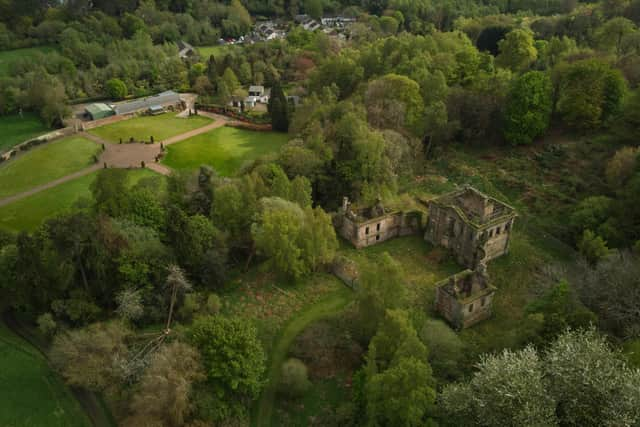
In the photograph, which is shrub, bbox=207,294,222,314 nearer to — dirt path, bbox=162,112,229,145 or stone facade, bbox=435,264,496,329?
stone facade, bbox=435,264,496,329

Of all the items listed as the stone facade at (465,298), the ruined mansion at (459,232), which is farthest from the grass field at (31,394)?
the ruined mansion at (459,232)

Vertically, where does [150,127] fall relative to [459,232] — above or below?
below

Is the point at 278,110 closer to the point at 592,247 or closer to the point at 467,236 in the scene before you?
the point at 467,236

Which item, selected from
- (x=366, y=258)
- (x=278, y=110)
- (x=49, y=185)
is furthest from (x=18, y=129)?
(x=366, y=258)

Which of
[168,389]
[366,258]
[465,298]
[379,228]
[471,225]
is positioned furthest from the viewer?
[379,228]

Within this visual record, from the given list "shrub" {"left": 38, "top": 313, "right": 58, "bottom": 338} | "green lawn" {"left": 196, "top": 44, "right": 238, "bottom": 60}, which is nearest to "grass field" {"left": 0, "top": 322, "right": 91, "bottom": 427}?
"shrub" {"left": 38, "top": 313, "right": 58, "bottom": 338}

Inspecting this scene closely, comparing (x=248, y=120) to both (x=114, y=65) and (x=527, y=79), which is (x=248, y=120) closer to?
(x=114, y=65)
